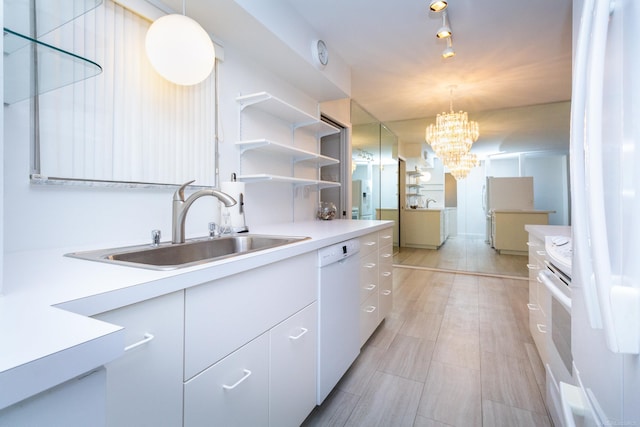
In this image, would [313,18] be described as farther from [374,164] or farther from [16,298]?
[374,164]

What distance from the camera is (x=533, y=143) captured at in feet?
16.2

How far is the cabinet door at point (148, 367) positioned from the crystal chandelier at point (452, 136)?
4027mm

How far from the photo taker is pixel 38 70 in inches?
38.4

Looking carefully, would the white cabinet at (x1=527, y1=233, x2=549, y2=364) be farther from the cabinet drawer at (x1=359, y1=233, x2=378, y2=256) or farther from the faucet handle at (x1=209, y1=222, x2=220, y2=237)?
the faucet handle at (x1=209, y1=222, x2=220, y2=237)

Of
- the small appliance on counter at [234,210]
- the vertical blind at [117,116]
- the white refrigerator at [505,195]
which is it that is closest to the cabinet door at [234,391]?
the small appliance on counter at [234,210]

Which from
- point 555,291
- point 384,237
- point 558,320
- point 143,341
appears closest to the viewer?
point 143,341

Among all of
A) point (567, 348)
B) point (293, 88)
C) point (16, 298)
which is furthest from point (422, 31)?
point (16, 298)

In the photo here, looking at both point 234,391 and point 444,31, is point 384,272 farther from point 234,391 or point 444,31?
point 444,31

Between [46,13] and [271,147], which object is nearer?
[46,13]

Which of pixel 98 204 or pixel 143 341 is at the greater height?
pixel 98 204

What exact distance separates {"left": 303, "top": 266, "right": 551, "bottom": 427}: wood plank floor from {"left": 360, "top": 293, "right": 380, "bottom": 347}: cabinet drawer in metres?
0.14

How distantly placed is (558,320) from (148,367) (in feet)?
5.27

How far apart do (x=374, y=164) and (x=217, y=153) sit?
353 centimetres

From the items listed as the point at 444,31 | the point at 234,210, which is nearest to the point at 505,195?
the point at 444,31
